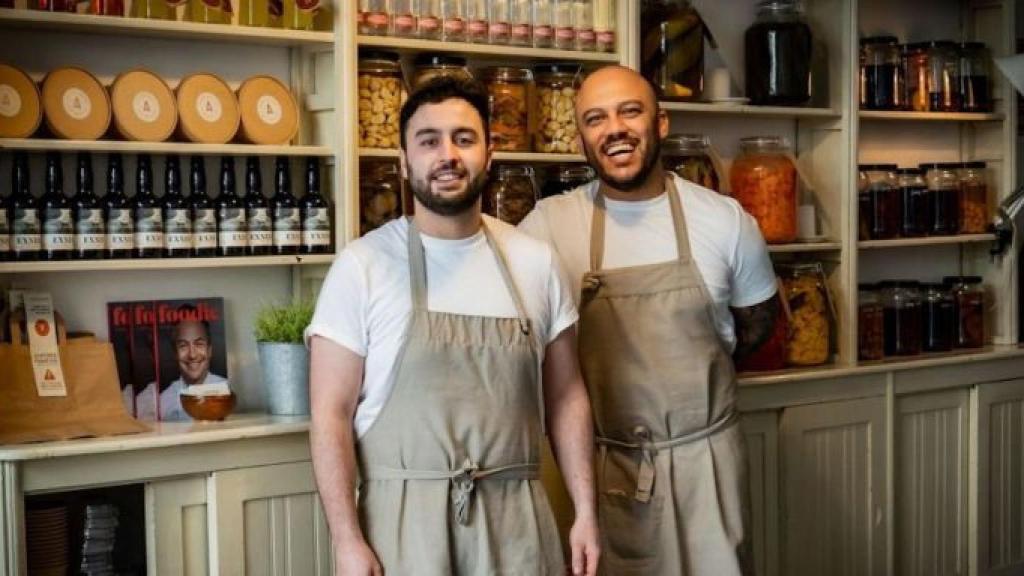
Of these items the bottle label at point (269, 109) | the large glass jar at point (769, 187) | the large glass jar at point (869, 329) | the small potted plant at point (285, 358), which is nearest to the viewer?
the small potted plant at point (285, 358)

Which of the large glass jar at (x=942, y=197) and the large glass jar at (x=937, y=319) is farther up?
the large glass jar at (x=942, y=197)

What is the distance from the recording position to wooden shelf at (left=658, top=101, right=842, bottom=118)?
3730mm

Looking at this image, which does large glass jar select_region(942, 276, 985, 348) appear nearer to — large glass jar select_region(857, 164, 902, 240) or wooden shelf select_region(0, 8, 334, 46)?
large glass jar select_region(857, 164, 902, 240)

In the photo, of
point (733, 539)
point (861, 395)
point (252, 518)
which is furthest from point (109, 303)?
point (861, 395)

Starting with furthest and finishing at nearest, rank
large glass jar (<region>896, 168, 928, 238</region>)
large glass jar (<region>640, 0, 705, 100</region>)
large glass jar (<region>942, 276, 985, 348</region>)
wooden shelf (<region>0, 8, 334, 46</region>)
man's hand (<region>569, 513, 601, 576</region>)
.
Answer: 1. large glass jar (<region>942, 276, 985, 348</region>)
2. large glass jar (<region>896, 168, 928, 238</region>)
3. large glass jar (<region>640, 0, 705, 100</region>)
4. wooden shelf (<region>0, 8, 334, 46</region>)
5. man's hand (<region>569, 513, 601, 576</region>)

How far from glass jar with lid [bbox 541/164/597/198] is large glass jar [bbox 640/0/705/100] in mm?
312

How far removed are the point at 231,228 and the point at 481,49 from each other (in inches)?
29.2

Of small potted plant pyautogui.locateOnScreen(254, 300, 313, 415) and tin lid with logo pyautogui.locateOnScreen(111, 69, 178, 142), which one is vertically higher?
tin lid with logo pyautogui.locateOnScreen(111, 69, 178, 142)

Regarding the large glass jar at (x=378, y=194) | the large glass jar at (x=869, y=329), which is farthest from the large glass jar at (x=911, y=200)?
the large glass jar at (x=378, y=194)

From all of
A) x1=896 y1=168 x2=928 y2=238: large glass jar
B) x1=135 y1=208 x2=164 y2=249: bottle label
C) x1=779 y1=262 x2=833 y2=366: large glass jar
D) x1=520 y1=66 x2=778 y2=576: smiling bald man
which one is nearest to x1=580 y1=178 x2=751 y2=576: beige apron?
x1=520 y1=66 x2=778 y2=576: smiling bald man

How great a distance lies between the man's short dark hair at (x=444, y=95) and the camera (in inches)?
99.2

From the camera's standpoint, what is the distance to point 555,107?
3.52 meters

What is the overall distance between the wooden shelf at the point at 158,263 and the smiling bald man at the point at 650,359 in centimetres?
62

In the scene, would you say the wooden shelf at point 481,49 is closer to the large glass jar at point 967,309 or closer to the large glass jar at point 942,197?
the large glass jar at point 942,197
